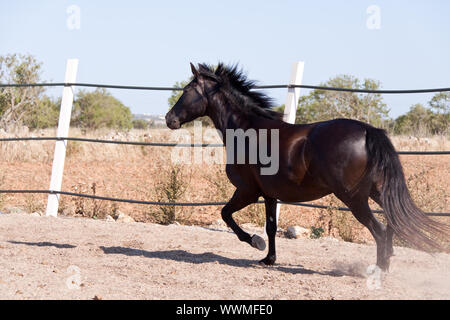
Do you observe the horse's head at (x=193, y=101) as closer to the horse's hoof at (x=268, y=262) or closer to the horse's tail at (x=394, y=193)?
the horse's hoof at (x=268, y=262)

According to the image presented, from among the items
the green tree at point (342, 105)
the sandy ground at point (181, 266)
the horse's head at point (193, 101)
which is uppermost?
the green tree at point (342, 105)

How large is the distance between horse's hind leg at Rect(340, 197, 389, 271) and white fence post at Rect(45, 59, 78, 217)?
476 cm

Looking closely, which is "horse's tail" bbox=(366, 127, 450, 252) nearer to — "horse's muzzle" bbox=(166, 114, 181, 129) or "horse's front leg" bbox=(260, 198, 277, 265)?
"horse's front leg" bbox=(260, 198, 277, 265)

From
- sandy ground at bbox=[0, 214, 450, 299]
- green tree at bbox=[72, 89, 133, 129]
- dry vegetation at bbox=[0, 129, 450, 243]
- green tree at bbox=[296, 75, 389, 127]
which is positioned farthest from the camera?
green tree at bbox=[72, 89, 133, 129]

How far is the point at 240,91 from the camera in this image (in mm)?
5250

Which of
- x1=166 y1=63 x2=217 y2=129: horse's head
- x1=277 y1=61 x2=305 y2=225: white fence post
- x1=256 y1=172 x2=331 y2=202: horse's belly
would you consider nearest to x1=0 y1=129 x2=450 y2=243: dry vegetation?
x1=277 y1=61 x2=305 y2=225: white fence post

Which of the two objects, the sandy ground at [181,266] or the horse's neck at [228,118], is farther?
the horse's neck at [228,118]

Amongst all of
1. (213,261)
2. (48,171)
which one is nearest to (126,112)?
(48,171)

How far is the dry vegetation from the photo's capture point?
732cm

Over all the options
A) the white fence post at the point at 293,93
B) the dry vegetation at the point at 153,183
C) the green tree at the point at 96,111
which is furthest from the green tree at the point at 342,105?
the green tree at the point at 96,111

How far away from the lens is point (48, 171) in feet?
40.2

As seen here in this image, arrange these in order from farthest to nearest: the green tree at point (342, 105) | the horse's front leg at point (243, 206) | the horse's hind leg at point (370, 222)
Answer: the green tree at point (342, 105), the horse's front leg at point (243, 206), the horse's hind leg at point (370, 222)

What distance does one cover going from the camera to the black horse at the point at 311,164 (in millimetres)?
4273
